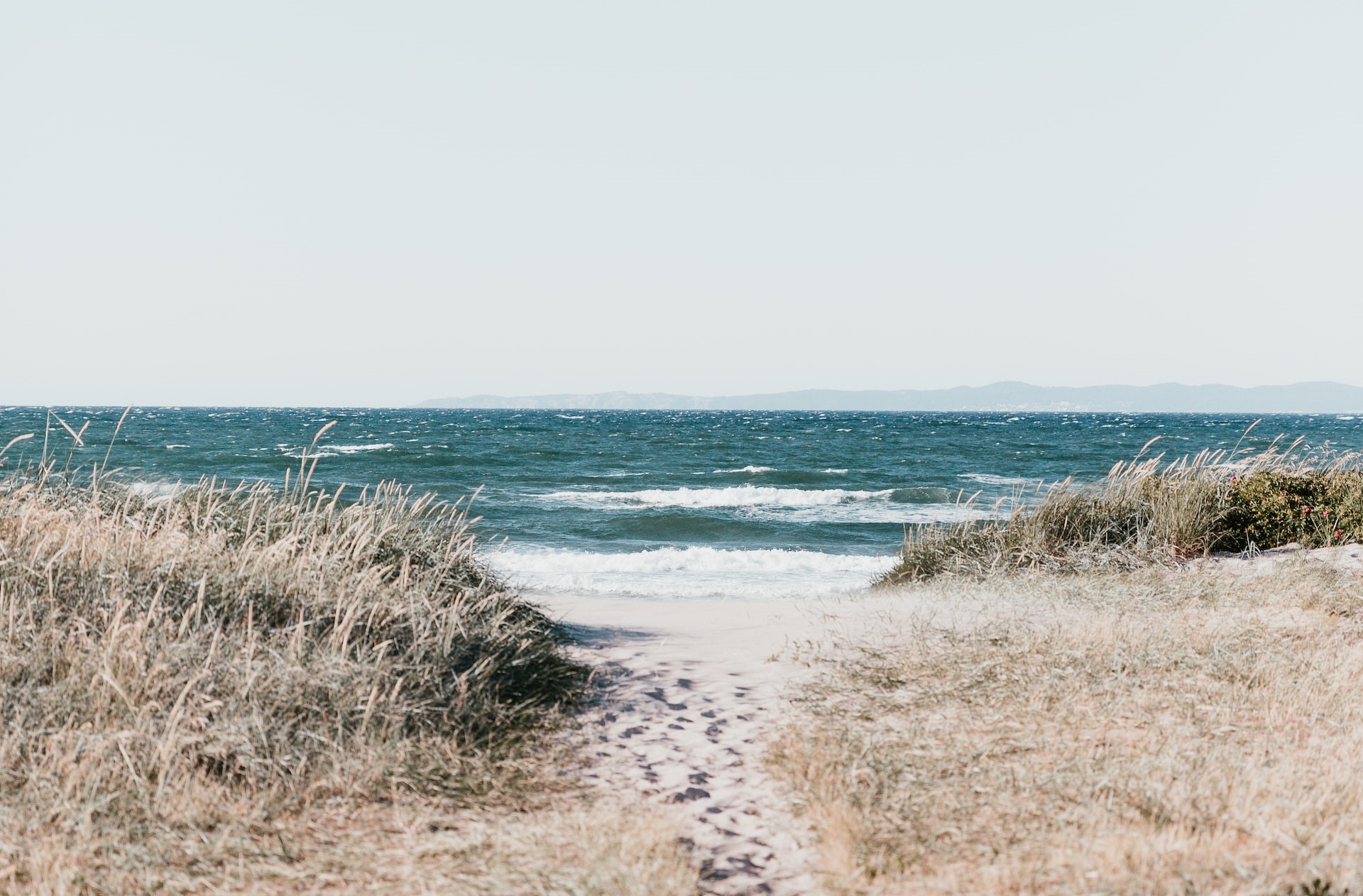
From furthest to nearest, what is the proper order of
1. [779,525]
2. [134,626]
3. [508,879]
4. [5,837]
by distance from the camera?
[779,525] < [134,626] < [5,837] < [508,879]

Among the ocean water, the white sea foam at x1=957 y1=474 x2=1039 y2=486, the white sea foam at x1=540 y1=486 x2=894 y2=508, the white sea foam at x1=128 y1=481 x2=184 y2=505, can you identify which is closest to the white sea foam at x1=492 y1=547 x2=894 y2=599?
the ocean water

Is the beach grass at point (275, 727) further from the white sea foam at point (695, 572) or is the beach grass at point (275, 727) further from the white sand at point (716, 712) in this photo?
the white sea foam at point (695, 572)

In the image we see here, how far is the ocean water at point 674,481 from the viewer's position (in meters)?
15.5

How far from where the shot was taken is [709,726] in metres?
5.32

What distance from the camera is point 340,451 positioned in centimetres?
4141

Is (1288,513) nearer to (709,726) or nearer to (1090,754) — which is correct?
(1090,754)

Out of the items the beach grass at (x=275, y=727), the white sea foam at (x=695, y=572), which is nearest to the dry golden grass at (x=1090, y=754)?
the beach grass at (x=275, y=727)

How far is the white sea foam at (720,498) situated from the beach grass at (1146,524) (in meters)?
13.9

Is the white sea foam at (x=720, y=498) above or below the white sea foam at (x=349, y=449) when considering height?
below

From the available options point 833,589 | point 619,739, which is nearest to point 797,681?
point 619,739

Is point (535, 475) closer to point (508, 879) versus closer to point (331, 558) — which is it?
point (331, 558)

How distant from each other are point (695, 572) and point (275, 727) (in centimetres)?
1118

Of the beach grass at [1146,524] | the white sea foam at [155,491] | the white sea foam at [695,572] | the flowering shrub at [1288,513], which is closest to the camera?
the white sea foam at [155,491]

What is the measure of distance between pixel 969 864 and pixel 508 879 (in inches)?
66.2
